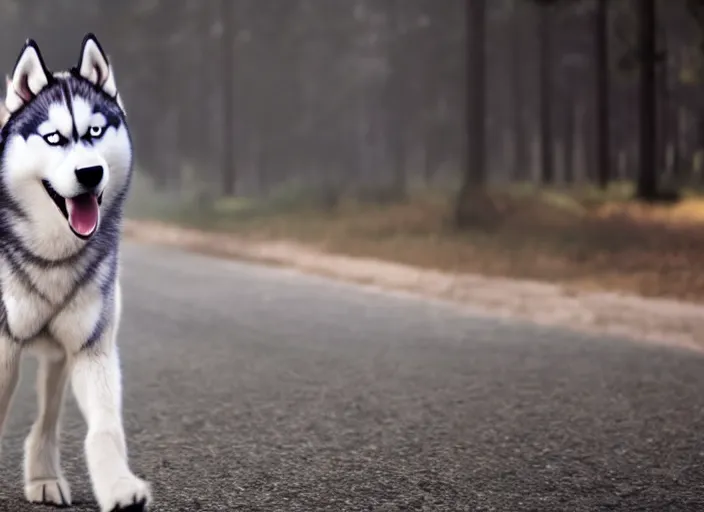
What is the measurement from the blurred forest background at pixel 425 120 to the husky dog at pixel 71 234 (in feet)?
36.4

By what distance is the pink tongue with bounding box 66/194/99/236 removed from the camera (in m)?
3.76

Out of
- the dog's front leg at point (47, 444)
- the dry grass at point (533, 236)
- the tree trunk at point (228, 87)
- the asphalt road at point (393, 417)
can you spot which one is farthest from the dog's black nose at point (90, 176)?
the tree trunk at point (228, 87)

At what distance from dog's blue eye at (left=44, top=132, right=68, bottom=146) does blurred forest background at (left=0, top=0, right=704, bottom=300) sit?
11371 mm

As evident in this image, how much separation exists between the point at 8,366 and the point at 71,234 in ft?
1.84

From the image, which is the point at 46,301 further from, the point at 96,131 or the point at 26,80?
the point at 26,80

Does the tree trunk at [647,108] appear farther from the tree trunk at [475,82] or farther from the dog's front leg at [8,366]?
the dog's front leg at [8,366]

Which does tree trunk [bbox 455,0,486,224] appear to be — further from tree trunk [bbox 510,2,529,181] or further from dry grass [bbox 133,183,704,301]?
tree trunk [bbox 510,2,529,181]

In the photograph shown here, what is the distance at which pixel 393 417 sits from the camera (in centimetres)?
684

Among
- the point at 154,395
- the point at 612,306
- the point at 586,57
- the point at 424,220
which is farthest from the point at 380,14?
the point at 154,395

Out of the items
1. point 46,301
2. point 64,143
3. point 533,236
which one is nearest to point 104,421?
point 46,301

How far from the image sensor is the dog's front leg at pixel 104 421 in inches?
150

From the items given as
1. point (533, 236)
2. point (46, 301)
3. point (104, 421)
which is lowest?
point (533, 236)

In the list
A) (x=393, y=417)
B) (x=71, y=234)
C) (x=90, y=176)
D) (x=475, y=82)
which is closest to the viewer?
(x=90, y=176)

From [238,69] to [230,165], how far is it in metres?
29.6
